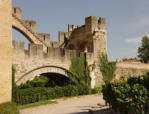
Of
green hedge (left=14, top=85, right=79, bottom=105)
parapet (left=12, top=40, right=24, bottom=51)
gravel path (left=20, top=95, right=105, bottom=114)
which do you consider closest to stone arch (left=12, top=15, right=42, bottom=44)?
parapet (left=12, top=40, right=24, bottom=51)

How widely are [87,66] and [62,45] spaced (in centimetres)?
746

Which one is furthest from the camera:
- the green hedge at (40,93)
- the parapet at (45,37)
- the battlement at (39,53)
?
the parapet at (45,37)

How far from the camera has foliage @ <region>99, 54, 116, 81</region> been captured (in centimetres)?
1850

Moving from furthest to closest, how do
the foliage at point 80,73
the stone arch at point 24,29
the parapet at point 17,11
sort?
A: the parapet at point 17,11
the stone arch at point 24,29
the foliage at point 80,73

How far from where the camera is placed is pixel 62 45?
2419cm

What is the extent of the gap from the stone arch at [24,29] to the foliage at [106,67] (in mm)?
7104

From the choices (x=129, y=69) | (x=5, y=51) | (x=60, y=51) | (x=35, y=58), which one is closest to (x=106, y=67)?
(x=129, y=69)

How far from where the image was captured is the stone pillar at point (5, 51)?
7.45 meters

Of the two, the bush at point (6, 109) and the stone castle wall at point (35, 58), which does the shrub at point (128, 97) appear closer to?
the bush at point (6, 109)

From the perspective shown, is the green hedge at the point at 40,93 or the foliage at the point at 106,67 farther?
the foliage at the point at 106,67

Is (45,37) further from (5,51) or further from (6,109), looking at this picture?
(6,109)

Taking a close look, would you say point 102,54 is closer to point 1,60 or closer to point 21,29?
point 21,29

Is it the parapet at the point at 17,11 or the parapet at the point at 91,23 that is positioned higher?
the parapet at the point at 17,11

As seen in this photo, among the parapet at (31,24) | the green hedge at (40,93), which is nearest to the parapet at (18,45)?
the green hedge at (40,93)
